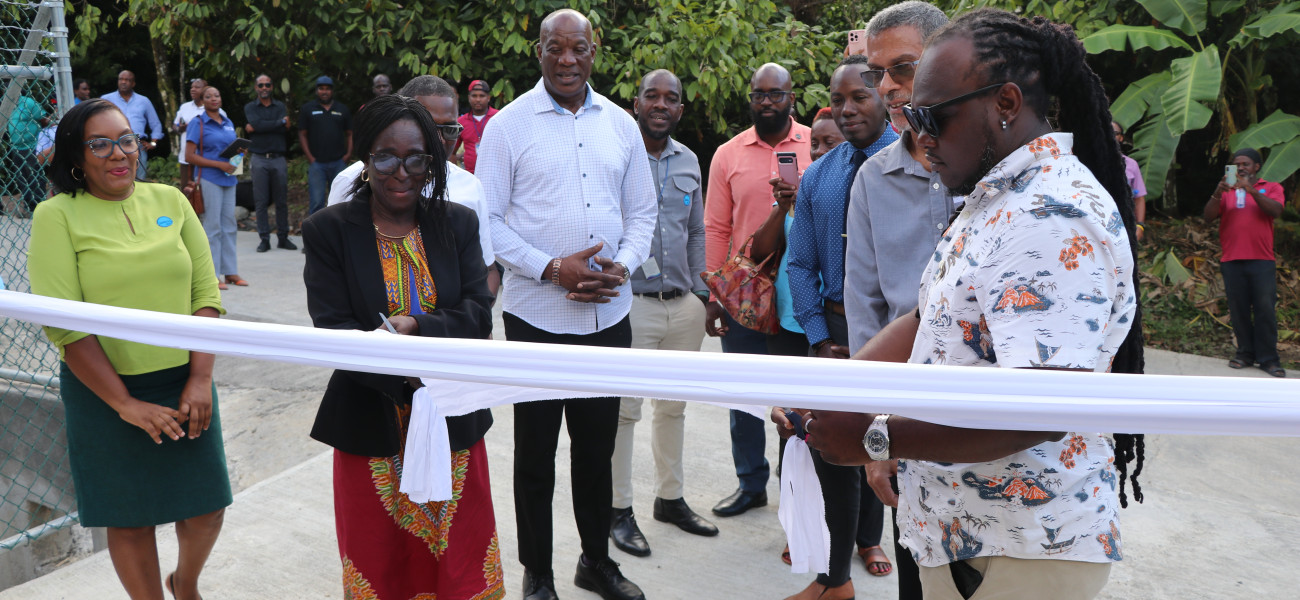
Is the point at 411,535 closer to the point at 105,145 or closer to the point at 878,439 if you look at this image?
the point at 105,145

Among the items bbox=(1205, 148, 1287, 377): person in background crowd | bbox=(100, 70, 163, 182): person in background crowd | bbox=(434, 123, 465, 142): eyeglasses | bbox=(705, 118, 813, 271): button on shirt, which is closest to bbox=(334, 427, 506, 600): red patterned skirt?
bbox=(434, 123, 465, 142): eyeglasses

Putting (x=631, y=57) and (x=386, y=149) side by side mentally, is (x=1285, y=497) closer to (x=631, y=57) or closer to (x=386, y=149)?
(x=386, y=149)

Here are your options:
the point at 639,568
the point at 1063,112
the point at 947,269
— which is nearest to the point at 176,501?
the point at 639,568

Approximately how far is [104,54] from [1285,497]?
20143 millimetres

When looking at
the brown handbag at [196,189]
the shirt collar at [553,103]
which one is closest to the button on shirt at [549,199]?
the shirt collar at [553,103]

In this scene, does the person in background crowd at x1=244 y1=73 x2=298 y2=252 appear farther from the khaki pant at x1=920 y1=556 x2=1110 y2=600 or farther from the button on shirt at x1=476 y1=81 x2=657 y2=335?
the khaki pant at x1=920 y1=556 x2=1110 y2=600

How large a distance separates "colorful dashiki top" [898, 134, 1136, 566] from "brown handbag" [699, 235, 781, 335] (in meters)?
2.02

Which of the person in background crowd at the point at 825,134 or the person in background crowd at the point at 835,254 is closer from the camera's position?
the person in background crowd at the point at 835,254

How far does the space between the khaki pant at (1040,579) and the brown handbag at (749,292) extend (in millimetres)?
2210

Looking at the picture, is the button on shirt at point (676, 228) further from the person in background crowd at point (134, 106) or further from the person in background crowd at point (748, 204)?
the person in background crowd at point (134, 106)

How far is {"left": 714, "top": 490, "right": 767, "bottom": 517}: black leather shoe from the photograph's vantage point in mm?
4336

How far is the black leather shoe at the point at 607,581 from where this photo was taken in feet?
11.7

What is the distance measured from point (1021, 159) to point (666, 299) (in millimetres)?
2681

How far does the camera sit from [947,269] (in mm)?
1800
